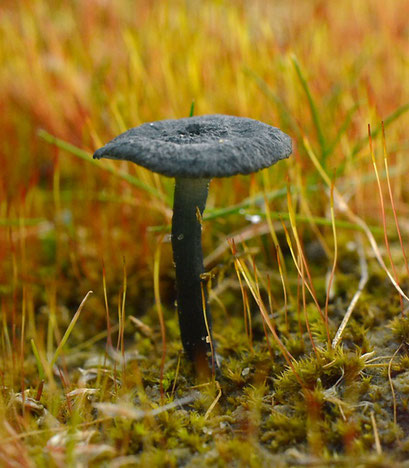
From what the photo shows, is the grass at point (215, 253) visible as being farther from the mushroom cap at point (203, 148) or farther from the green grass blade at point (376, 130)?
the mushroom cap at point (203, 148)

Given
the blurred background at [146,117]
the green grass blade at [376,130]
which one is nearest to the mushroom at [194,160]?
the blurred background at [146,117]

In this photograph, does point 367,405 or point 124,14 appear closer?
point 367,405

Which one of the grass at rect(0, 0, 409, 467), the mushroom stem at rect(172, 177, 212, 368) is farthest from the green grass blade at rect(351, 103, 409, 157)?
the mushroom stem at rect(172, 177, 212, 368)

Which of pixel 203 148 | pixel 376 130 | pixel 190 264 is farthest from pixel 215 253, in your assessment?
pixel 203 148

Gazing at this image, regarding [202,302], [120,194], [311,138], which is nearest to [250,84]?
[311,138]

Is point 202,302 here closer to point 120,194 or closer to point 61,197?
point 120,194

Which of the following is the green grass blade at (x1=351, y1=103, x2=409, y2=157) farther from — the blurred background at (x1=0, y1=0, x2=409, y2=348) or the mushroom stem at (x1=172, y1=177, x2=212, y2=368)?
the mushroom stem at (x1=172, y1=177, x2=212, y2=368)
